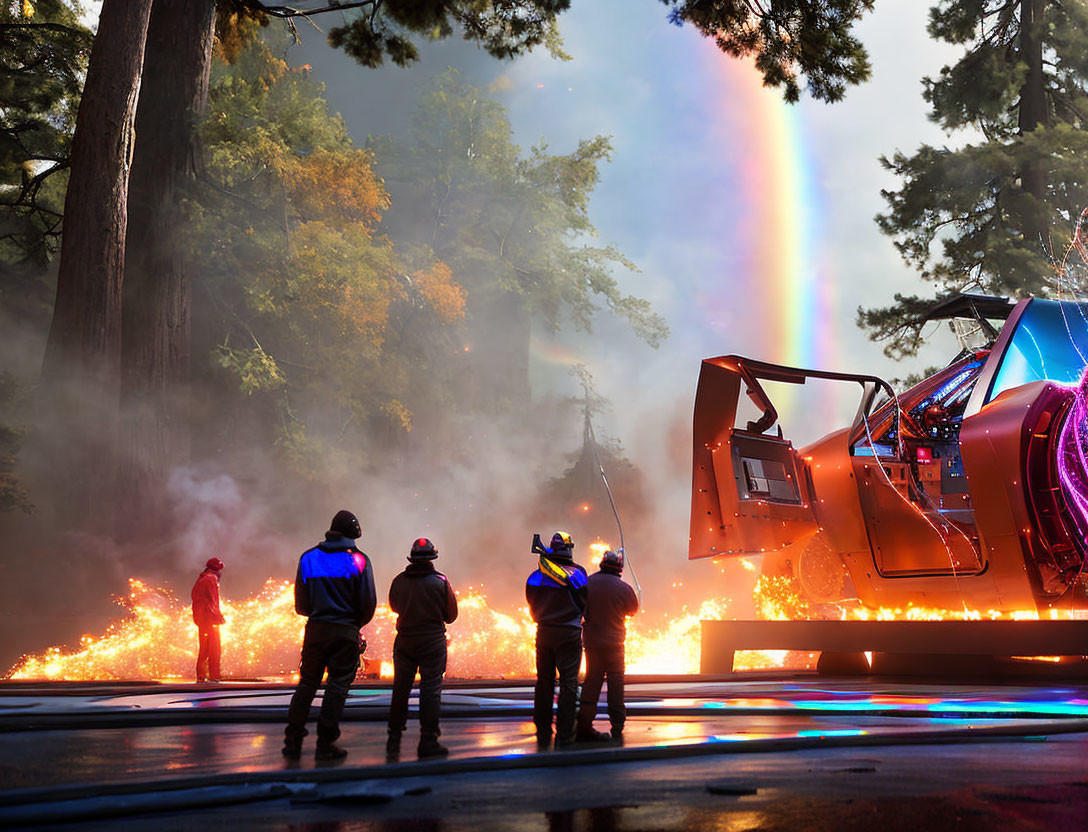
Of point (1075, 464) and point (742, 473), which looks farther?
point (742, 473)

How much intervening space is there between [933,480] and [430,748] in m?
6.87

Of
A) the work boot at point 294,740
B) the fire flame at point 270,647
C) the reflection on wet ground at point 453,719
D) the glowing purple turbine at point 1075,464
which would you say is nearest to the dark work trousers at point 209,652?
the fire flame at point 270,647

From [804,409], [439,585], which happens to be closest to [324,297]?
[439,585]

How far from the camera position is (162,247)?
19312 millimetres

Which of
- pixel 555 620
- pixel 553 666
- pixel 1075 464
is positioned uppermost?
pixel 1075 464

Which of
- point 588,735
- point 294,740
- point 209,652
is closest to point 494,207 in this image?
point 209,652

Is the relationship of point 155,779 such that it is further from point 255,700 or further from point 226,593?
point 226,593

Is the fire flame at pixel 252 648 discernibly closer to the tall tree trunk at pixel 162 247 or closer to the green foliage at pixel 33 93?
the tall tree trunk at pixel 162 247

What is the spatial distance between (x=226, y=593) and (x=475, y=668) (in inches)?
271

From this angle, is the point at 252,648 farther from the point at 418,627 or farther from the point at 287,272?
the point at 418,627

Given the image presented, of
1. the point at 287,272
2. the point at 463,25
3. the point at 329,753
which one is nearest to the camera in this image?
the point at 329,753

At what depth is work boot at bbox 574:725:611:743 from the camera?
19.9ft

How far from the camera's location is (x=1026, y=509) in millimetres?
8211

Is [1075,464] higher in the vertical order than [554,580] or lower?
higher
